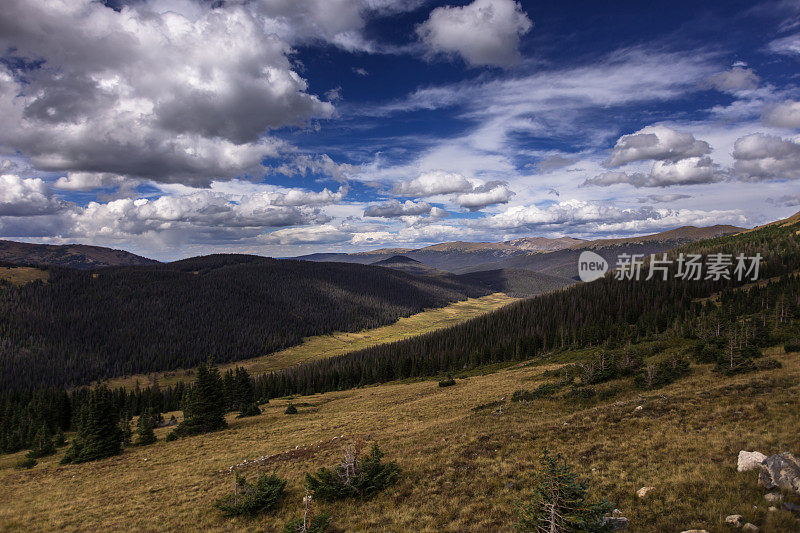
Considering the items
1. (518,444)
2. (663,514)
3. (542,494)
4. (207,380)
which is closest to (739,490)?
(663,514)

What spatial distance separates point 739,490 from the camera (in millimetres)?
12172

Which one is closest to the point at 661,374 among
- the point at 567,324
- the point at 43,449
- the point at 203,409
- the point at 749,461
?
the point at 749,461

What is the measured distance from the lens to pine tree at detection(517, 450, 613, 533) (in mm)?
9438

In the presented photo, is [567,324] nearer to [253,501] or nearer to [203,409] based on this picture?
[203,409]

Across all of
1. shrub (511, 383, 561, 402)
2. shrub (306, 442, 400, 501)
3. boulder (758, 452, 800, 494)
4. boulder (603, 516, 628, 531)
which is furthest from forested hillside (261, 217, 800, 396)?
shrub (306, 442, 400, 501)

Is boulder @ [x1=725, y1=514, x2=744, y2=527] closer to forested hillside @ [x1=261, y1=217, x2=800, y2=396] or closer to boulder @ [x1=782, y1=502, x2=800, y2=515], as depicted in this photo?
boulder @ [x1=782, y1=502, x2=800, y2=515]

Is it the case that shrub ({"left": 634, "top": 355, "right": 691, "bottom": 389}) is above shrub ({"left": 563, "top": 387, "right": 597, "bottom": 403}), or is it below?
above

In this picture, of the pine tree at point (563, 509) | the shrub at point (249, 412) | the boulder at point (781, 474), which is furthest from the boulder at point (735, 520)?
the shrub at point (249, 412)

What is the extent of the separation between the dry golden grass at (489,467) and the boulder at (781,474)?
59cm

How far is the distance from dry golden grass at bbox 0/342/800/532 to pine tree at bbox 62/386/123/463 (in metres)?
2.22

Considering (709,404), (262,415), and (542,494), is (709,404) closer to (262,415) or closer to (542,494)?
(542,494)

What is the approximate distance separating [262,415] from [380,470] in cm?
5028

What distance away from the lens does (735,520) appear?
10.1 m

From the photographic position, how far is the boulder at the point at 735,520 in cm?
1005
